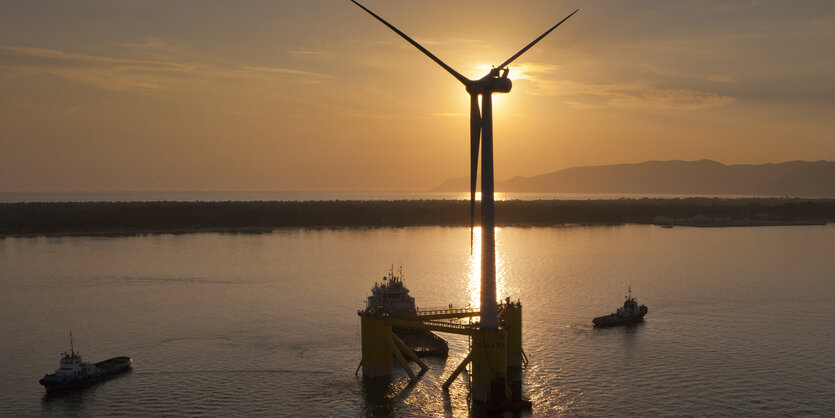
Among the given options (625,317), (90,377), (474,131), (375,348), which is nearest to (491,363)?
(375,348)

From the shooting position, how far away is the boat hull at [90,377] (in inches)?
2564

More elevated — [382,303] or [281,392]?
[382,303]

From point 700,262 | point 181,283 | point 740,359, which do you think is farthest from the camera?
point 700,262

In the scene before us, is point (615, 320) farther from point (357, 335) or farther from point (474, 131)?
point (474, 131)

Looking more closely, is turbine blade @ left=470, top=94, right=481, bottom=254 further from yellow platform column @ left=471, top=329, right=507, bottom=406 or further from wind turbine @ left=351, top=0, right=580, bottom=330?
yellow platform column @ left=471, top=329, right=507, bottom=406

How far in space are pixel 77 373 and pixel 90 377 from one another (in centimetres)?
163

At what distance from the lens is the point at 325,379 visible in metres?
67.4

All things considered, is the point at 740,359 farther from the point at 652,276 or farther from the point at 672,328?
the point at 652,276

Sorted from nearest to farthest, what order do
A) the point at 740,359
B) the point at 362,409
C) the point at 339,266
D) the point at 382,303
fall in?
the point at 362,409
the point at 740,359
the point at 382,303
the point at 339,266

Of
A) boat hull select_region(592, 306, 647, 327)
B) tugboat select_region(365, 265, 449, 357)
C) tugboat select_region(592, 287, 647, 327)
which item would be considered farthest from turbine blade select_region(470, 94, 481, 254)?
tugboat select_region(592, 287, 647, 327)

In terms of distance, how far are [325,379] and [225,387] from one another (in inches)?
376

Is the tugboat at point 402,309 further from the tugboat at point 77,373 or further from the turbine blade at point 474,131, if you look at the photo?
the tugboat at point 77,373

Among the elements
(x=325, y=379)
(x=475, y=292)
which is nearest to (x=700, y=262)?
(x=475, y=292)

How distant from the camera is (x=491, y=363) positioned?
56.6 metres
